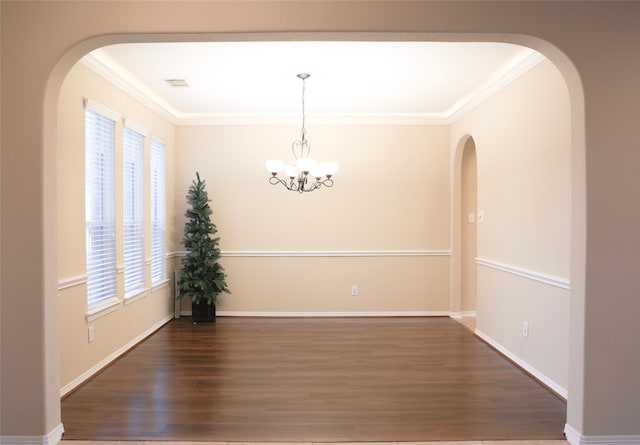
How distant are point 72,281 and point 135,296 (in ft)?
4.29

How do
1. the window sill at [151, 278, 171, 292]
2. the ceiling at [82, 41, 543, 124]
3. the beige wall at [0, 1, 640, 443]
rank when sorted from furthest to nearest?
the window sill at [151, 278, 171, 292]
the ceiling at [82, 41, 543, 124]
the beige wall at [0, 1, 640, 443]

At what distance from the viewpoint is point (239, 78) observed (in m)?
4.54

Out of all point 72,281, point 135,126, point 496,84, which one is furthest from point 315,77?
point 72,281

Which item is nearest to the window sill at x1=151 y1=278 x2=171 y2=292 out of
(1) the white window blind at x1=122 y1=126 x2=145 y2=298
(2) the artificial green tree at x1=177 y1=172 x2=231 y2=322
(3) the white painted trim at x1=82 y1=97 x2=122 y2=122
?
(2) the artificial green tree at x1=177 y1=172 x2=231 y2=322

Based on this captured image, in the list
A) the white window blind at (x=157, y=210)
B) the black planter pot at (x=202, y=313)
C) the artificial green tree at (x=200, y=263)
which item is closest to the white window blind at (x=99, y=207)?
the white window blind at (x=157, y=210)

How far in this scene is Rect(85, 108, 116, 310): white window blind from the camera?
4000mm

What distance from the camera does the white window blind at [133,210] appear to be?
4.77 m

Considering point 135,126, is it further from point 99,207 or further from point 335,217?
point 335,217

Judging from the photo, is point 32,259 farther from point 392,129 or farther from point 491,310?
point 392,129

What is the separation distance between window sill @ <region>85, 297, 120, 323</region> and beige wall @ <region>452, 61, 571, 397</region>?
3.90 metres

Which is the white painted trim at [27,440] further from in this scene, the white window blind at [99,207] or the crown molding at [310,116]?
the crown molding at [310,116]

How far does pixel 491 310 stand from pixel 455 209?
70.0 inches

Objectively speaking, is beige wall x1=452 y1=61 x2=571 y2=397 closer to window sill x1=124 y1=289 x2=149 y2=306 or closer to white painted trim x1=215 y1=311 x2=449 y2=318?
white painted trim x1=215 y1=311 x2=449 y2=318

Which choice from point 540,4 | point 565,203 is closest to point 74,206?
point 540,4
